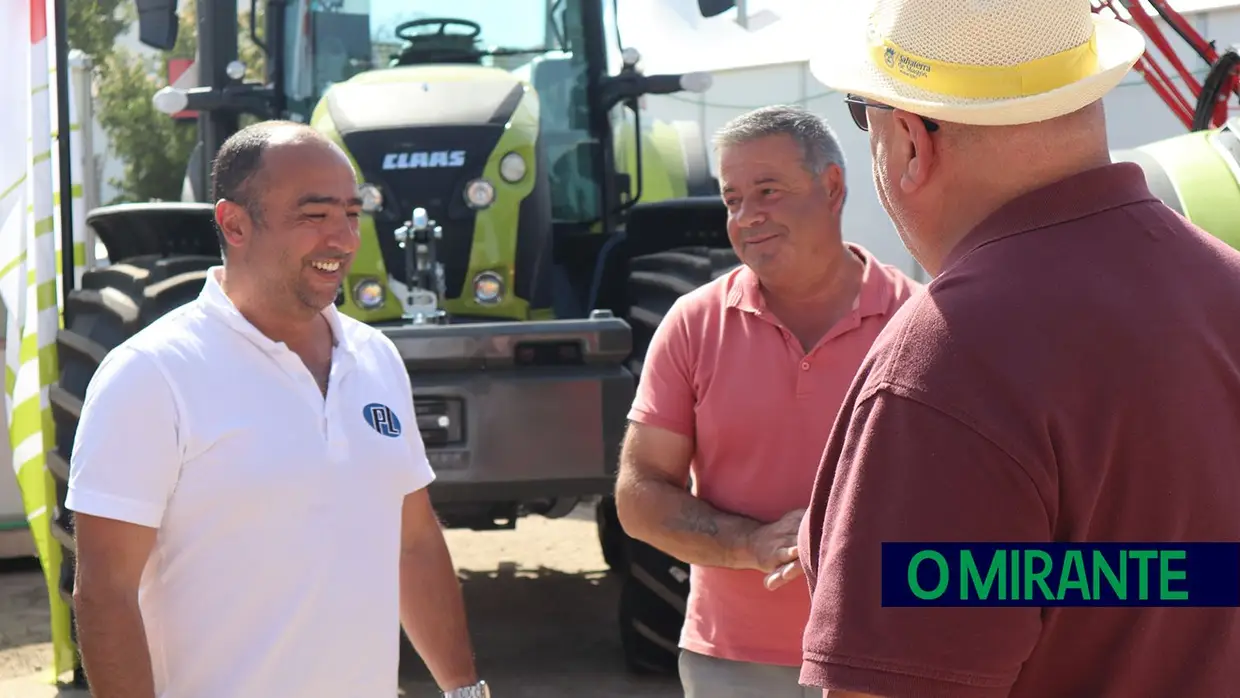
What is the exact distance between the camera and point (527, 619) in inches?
278

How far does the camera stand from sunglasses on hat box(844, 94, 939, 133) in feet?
4.82

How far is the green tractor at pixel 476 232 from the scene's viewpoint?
5.01 m

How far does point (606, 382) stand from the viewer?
500 cm

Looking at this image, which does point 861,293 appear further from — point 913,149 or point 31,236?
point 31,236

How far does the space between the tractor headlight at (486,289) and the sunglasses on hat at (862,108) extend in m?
4.14

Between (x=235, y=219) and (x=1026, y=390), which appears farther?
(x=235, y=219)

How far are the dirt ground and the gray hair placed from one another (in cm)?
291

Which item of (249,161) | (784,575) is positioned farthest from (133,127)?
(784,575)

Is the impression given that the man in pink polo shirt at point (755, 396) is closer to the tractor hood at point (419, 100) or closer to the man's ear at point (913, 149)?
the man's ear at point (913, 149)

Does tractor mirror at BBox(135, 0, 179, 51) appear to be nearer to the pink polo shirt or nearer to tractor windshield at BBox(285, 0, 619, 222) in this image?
tractor windshield at BBox(285, 0, 619, 222)

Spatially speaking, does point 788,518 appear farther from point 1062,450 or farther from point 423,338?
point 423,338

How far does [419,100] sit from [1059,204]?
4.65 m

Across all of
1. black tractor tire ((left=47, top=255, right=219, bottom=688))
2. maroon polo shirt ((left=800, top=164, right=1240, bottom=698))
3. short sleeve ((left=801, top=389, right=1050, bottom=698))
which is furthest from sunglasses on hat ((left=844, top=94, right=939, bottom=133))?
black tractor tire ((left=47, top=255, right=219, bottom=688))

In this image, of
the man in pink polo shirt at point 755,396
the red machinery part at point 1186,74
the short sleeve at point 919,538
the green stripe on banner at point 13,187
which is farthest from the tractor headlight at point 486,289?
the short sleeve at point 919,538
